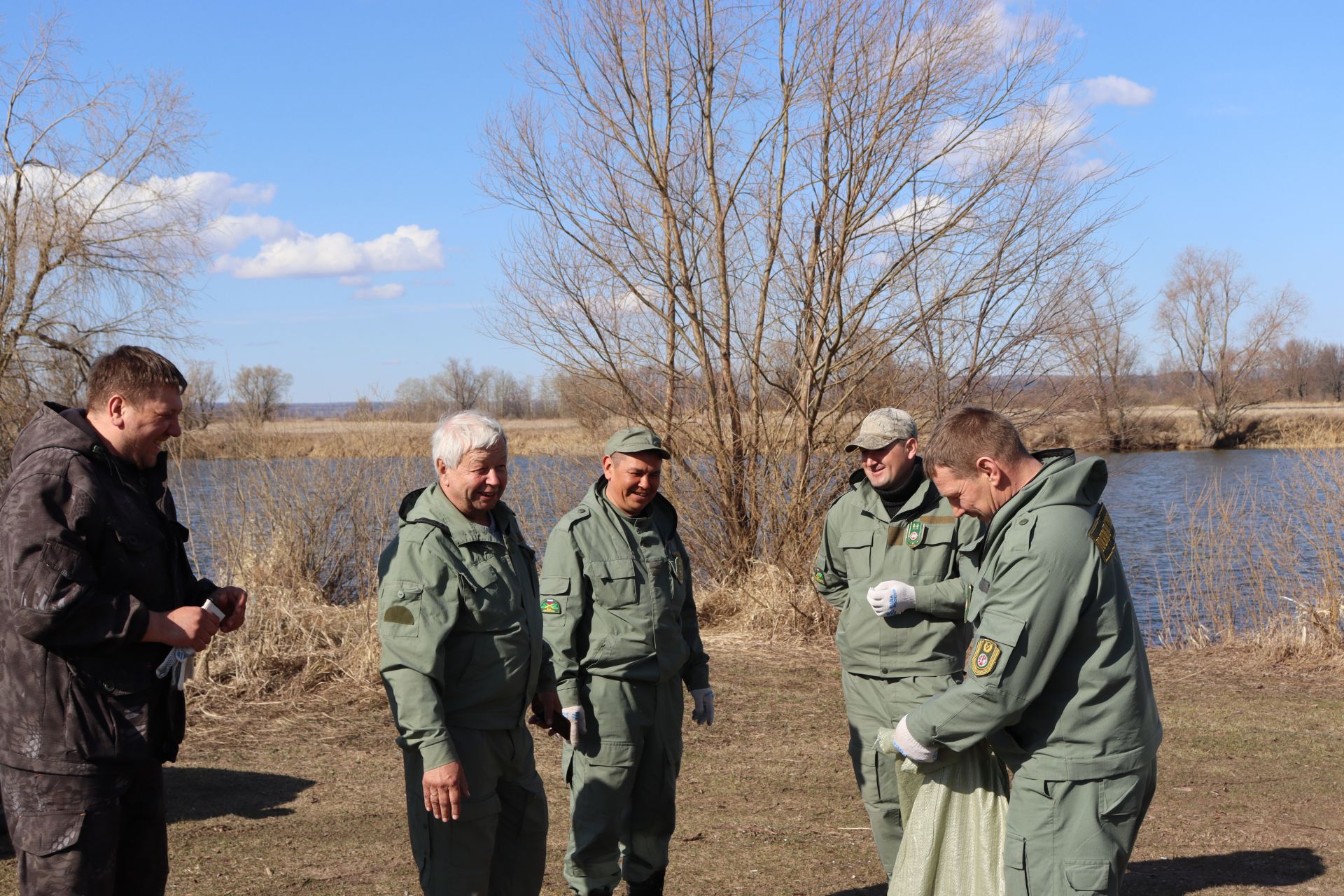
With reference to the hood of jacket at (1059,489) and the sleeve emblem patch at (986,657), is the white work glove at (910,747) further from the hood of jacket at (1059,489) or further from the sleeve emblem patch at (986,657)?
the hood of jacket at (1059,489)

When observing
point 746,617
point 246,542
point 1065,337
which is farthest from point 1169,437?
point 246,542

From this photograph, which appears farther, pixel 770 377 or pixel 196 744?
pixel 770 377

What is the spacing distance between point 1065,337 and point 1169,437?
28.2 m

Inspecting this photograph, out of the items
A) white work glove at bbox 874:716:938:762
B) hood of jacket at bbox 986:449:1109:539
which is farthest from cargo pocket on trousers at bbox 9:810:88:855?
hood of jacket at bbox 986:449:1109:539

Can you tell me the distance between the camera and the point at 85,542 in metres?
2.75

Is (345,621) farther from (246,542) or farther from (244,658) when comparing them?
(246,542)

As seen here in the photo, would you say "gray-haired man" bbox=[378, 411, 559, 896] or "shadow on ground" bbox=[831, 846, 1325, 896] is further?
"shadow on ground" bbox=[831, 846, 1325, 896]

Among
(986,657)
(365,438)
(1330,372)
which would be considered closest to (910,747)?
(986,657)

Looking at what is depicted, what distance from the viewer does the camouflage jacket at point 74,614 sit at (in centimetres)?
267

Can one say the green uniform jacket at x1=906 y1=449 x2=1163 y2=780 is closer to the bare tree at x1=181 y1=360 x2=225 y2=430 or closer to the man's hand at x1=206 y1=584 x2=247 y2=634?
the man's hand at x1=206 y1=584 x2=247 y2=634

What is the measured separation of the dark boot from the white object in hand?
6.11ft

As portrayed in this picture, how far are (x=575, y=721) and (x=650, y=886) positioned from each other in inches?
29.0

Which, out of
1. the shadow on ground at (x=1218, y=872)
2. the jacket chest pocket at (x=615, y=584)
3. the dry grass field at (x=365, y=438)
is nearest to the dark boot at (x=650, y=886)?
the shadow on ground at (x=1218, y=872)

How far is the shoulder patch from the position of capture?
8.91 ft
